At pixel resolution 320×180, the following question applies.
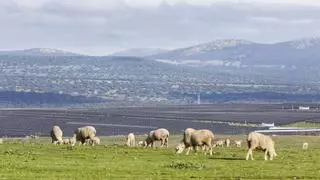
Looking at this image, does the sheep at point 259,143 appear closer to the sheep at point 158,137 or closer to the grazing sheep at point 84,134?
the sheep at point 158,137

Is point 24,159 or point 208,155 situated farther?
point 208,155

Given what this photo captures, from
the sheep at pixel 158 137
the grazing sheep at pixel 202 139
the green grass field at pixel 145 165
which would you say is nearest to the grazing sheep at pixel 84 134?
the sheep at pixel 158 137

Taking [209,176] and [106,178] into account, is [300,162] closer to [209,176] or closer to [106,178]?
[209,176]

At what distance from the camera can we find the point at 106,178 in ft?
127

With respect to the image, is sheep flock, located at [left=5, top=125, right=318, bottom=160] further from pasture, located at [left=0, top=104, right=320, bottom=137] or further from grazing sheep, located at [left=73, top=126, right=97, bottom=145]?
pasture, located at [left=0, top=104, right=320, bottom=137]

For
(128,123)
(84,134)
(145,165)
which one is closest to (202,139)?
(145,165)

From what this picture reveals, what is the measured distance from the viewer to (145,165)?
150 ft

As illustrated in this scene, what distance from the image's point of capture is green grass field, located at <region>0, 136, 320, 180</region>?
40156 mm

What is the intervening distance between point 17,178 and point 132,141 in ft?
148

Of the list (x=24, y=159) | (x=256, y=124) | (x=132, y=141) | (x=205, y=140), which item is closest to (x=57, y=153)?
(x=24, y=159)

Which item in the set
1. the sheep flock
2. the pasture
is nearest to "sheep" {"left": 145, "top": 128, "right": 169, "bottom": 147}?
the sheep flock

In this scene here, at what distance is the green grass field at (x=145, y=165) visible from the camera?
132 ft

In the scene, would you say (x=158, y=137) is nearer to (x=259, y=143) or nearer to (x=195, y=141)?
(x=195, y=141)

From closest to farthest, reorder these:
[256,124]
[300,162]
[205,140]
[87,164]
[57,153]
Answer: [87,164]
[300,162]
[57,153]
[205,140]
[256,124]
